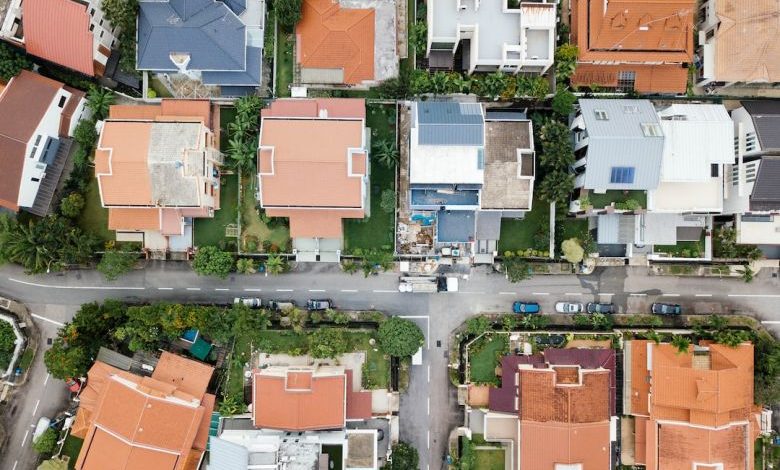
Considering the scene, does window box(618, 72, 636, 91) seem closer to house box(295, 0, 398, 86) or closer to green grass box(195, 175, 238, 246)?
house box(295, 0, 398, 86)

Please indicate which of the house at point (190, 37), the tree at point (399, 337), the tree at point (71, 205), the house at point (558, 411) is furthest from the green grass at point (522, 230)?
the tree at point (71, 205)

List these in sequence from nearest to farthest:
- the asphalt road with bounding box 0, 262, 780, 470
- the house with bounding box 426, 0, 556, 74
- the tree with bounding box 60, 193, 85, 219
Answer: the house with bounding box 426, 0, 556, 74 → the tree with bounding box 60, 193, 85, 219 → the asphalt road with bounding box 0, 262, 780, 470

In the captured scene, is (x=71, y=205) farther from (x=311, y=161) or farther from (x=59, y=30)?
(x=311, y=161)

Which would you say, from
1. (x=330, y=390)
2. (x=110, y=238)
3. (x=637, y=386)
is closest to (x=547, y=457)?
(x=637, y=386)

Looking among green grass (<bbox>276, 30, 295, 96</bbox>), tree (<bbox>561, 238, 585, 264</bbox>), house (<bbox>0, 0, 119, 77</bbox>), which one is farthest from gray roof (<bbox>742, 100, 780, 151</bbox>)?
house (<bbox>0, 0, 119, 77</bbox>)

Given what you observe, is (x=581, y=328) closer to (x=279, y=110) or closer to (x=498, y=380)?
(x=498, y=380)

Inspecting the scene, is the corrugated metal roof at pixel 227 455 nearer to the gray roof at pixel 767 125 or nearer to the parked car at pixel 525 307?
the parked car at pixel 525 307
